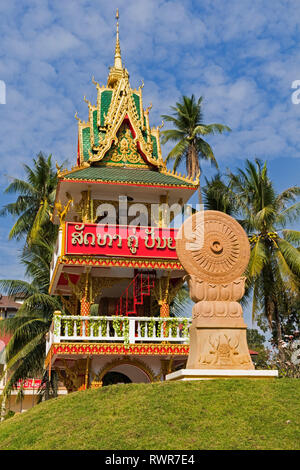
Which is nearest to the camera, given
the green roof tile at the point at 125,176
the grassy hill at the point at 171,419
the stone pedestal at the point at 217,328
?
the grassy hill at the point at 171,419

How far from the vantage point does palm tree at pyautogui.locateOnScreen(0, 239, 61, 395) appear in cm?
2942

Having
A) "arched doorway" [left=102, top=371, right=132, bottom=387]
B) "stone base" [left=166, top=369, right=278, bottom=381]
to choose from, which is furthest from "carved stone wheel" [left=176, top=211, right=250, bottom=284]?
"arched doorway" [left=102, top=371, right=132, bottom=387]

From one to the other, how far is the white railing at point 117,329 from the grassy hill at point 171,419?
677cm

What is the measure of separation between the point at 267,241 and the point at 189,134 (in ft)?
34.6

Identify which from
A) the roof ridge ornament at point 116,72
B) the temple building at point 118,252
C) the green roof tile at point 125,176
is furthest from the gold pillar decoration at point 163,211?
the roof ridge ornament at point 116,72

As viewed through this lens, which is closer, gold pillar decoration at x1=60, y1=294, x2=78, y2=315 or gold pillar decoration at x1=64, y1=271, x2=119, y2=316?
gold pillar decoration at x1=64, y1=271, x2=119, y2=316

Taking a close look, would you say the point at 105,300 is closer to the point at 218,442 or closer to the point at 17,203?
the point at 17,203

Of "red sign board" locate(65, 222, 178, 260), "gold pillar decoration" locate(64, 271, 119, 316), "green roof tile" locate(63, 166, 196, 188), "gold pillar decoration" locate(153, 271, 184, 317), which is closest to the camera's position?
"red sign board" locate(65, 222, 178, 260)

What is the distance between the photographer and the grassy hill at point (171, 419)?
11000mm

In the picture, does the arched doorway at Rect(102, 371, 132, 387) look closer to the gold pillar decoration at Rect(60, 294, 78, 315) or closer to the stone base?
the gold pillar decoration at Rect(60, 294, 78, 315)

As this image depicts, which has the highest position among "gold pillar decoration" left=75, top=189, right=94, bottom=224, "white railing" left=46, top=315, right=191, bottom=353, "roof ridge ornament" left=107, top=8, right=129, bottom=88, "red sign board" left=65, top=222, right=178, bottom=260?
"roof ridge ornament" left=107, top=8, right=129, bottom=88

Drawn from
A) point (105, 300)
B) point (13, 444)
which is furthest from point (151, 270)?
point (13, 444)

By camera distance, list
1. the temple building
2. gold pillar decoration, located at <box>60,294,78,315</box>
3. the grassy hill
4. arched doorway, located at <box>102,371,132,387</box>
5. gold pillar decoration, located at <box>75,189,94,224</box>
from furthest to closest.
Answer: arched doorway, located at <box>102,371,132,387</box>
gold pillar decoration, located at <box>60,294,78,315</box>
gold pillar decoration, located at <box>75,189,94,224</box>
the temple building
the grassy hill

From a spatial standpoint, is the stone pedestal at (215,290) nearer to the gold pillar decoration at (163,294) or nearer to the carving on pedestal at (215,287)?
the carving on pedestal at (215,287)
